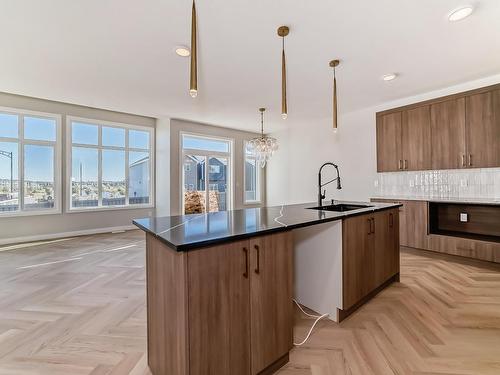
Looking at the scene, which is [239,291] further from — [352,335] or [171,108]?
[171,108]

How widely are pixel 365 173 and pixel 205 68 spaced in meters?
3.92

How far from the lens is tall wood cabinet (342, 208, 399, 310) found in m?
2.09

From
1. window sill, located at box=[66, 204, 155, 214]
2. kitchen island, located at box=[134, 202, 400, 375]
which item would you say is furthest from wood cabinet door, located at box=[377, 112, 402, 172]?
window sill, located at box=[66, 204, 155, 214]

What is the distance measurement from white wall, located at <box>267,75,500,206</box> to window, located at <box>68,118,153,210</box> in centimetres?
370

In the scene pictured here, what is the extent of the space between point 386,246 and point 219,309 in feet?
6.95

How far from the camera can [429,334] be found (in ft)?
6.36

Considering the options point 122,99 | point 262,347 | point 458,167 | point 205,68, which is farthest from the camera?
point 122,99

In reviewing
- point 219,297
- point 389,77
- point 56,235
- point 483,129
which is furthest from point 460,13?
point 56,235

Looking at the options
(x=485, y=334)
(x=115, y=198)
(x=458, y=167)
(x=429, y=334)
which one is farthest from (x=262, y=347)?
(x=115, y=198)

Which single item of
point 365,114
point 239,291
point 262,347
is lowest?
point 262,347

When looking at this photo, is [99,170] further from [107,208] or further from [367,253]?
[367,253]

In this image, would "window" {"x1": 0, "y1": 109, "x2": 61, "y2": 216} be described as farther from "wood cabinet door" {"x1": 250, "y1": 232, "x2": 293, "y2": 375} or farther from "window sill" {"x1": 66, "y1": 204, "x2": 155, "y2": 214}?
"wood cabinet door" {"x1": 250, "y1": 232, "x2": 293, "y2": 375}

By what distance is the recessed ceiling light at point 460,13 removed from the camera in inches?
91.6

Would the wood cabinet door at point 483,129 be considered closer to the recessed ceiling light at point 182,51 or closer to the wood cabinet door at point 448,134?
the wood cabinet door at point 448,134
